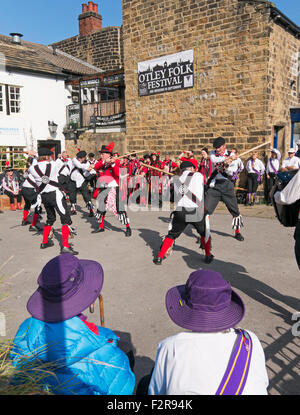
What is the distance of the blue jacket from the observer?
1.77 metres

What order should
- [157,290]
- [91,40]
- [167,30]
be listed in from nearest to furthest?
[157,290] < [167,30] < [91,40]

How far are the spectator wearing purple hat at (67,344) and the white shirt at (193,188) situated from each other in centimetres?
359

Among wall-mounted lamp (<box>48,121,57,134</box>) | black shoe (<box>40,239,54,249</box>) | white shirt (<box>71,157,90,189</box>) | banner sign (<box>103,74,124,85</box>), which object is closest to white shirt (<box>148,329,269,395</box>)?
black shoe (<box>40,239,54,249</box>)

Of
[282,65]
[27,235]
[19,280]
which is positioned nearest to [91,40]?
[282,65]

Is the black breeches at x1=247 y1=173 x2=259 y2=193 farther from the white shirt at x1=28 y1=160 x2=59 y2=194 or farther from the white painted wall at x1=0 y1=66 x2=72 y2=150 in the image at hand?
the white painted wall at x1=0 y1=66 x2=72 y2=150

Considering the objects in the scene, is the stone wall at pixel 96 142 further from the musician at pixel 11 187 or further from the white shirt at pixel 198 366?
the white shirt at pixel 198 366

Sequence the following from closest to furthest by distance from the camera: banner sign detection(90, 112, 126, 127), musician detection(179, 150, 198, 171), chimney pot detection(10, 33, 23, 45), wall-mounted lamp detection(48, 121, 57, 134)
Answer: musician detection(179, 150, 198, 171), banner sign detection(90, 112, 126, 127), wall-mounted lamp detection(48, 121, 57, 134), chimney pot detection(10, 33, 23, 45)

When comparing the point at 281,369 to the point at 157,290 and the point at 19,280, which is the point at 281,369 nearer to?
the point at 157,290

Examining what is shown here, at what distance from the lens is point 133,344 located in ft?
11.7

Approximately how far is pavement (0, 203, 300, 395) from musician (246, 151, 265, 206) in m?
2.21

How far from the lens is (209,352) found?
1.61 m

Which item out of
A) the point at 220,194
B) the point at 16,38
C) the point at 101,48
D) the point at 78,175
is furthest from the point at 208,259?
the point at 16,38

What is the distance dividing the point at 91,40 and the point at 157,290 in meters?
21.9

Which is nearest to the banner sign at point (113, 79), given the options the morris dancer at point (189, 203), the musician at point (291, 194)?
the morris dancer at point (189, 203)
